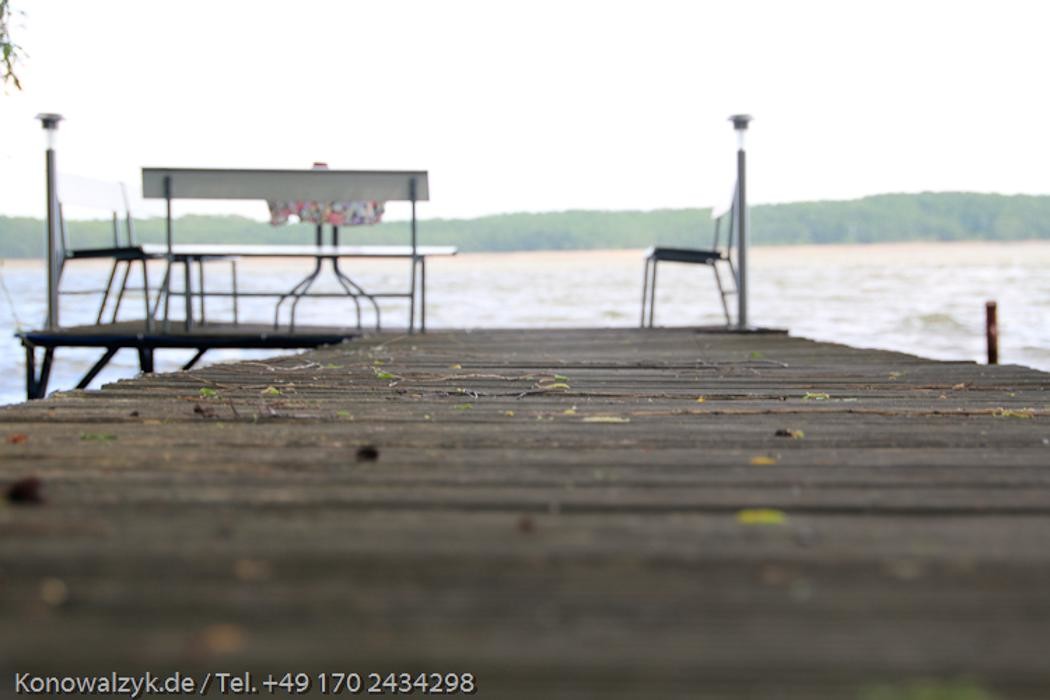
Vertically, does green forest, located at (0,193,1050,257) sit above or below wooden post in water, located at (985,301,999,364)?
above

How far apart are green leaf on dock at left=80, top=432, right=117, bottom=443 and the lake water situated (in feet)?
18.6

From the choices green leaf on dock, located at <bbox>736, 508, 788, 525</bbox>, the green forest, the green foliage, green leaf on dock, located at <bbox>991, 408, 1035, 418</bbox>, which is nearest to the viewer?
green leaf on dock, located at <bbox>736, 508, 788, 525</bbox>

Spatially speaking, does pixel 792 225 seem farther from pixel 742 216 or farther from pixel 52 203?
pixel 52 203

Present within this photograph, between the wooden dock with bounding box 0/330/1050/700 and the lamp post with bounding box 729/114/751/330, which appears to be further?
the lamp post with bounding box 729/114/751/330

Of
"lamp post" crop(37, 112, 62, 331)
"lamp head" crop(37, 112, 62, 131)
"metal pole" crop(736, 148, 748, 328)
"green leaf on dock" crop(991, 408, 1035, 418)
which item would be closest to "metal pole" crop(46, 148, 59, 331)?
"lamp post" crop(37, 112, 62, 331)

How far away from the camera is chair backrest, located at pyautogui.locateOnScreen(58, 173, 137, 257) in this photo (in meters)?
6.33

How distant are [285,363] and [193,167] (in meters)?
1.94

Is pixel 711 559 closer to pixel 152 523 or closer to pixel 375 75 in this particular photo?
pixel 152 523

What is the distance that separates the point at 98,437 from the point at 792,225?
30291 millimetres

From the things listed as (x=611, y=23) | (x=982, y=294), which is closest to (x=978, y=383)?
(x=982, y=294)

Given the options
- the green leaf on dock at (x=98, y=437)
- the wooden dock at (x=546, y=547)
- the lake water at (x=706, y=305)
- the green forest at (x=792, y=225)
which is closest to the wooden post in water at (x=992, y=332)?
the lake water at (x=706, y=305)

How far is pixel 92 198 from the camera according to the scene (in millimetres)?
6828

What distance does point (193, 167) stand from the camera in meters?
5.66

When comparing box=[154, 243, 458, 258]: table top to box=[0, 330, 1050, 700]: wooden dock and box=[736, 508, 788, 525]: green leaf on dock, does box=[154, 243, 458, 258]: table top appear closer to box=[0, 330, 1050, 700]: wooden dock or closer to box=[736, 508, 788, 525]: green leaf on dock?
box=[0, 330, 1050, 700]: wooden dock
